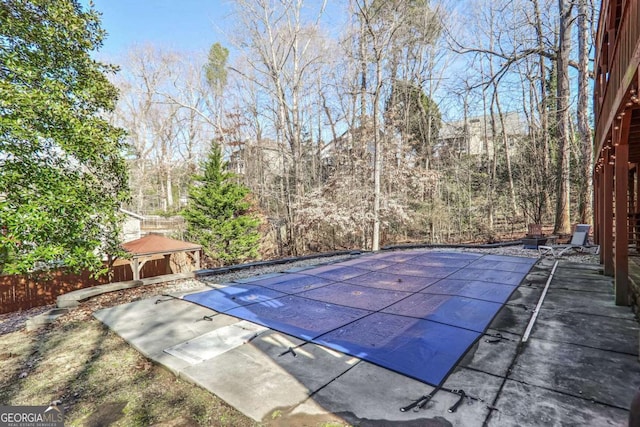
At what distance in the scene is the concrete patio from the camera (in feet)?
6.97

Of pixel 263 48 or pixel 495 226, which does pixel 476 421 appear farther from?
pixel 263 48

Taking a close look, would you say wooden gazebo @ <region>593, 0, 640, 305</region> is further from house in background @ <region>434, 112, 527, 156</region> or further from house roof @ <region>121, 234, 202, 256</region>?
house roof @ <region>121, 234, 202, 256</region>

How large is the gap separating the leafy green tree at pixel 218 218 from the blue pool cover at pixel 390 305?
→ 196 inches

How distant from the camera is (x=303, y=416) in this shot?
214cm

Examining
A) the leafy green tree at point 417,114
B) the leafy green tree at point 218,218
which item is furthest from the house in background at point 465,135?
the leafy green tree at point 218,218

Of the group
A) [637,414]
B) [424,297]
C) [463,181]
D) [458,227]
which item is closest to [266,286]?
[424,297]

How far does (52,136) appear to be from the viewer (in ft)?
12.6

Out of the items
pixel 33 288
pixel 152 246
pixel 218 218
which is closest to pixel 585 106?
pixel 218 218

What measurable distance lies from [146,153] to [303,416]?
75.3ft

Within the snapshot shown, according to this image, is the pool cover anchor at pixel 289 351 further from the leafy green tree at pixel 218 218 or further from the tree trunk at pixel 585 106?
the tree trunk at pixel 585 106

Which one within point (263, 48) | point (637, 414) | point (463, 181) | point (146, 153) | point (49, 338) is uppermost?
point (263, 48)

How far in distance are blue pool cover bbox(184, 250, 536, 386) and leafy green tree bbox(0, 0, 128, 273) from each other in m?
1.89

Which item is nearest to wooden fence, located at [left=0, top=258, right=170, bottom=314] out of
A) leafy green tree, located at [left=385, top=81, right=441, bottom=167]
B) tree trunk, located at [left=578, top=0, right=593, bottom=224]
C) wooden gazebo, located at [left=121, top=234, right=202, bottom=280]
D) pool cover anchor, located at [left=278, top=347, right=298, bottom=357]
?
wooden gazebo, located at [left=121, top=234, right=202, bottom=280]

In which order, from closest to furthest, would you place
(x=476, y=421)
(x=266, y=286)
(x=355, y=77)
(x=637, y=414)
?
(x=637, y=414) → (x=476, y=421) → (x=266, y=286) → (x=355, y=77)
